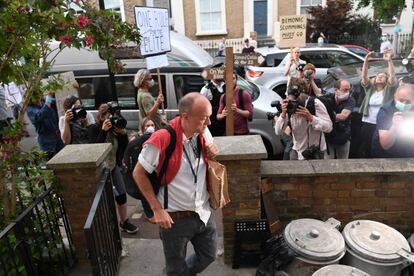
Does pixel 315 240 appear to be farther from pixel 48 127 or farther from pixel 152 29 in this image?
pixel 48 127

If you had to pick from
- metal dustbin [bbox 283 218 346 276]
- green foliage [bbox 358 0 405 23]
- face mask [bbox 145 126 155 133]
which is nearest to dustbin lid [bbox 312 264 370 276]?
metal dustbin [bbox 283 218 346 276]

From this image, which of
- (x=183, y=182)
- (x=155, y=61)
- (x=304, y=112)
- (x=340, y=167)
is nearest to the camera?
(x=183, y=182)

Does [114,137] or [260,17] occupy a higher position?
[260,17]

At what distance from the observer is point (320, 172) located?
3.51m

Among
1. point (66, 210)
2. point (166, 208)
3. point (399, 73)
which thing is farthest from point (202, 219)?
point (399, 73)

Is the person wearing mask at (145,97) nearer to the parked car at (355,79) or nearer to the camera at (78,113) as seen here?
the camera at (78,113)

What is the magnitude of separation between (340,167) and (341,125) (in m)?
1.47

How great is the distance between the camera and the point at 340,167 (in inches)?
140

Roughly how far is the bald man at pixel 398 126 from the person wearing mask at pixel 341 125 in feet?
3.22

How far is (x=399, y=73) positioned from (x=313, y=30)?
1377 centimetres

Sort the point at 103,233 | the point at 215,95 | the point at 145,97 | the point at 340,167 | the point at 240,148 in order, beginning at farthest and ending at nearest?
the point at 215,95
the point at 145,97
the point at 340,167
the point at 240,148
the point at 103,233

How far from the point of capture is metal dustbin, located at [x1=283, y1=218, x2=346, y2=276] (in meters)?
3.13

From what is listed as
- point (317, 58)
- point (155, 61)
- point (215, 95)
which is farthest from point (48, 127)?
point (317, 58)

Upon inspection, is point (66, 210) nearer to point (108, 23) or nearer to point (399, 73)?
point (108, 23)
